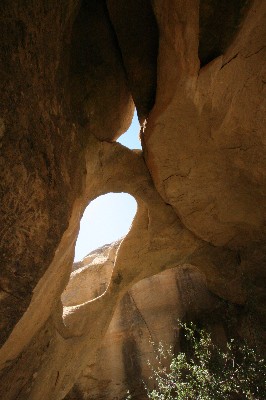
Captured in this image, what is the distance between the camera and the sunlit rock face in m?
2.40

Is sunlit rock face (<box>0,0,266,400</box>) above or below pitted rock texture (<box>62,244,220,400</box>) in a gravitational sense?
above

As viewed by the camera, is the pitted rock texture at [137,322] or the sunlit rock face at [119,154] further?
the pitted rock texture at [137,322]

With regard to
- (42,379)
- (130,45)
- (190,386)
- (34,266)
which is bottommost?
(190,386)

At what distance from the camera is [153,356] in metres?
7.42

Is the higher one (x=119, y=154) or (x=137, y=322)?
(x=119, y=154)

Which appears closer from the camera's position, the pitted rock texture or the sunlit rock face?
the sunlit rock face

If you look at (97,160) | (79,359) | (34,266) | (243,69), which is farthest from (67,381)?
(243,69)

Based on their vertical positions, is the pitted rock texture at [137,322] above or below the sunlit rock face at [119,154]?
below

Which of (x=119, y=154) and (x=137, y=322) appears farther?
(x=137, y=322)

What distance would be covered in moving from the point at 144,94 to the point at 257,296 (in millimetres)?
4885

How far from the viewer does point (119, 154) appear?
15.3ft

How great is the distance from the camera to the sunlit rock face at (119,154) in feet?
7.86

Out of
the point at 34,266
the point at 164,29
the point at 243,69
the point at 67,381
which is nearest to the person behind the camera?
the point at 34,266

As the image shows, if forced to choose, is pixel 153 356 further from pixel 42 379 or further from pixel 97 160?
pixel 97 160
